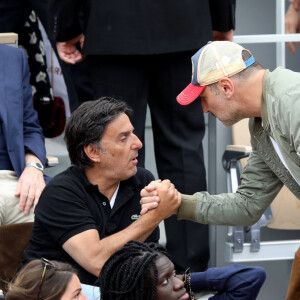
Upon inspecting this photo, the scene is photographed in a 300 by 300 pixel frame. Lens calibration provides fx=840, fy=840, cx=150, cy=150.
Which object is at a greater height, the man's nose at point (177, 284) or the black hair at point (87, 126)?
the black hair at point (87, 126)

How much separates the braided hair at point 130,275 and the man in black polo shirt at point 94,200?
0.26 m

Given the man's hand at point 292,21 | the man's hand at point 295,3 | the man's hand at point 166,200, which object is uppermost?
the man's hand at point 295,3

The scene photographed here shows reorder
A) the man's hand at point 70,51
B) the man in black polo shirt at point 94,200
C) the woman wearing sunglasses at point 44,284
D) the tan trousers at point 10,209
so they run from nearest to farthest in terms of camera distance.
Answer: the woman wearing sunglasses at point 44,284 → the man in black polo shirt at point 94,200 → the tan trousers at point 10,209 → the man's hand at point 70,51

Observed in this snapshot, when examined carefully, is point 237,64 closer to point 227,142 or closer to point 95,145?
point 95,145

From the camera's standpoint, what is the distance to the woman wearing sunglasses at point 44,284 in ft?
9.76

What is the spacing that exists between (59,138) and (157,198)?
7.29 ft

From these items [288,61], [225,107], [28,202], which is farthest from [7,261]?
[288,61]

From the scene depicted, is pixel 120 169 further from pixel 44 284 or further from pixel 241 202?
pixel 44 284

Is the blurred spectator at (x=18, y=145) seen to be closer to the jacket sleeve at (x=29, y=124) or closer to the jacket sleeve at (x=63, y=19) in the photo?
the jacket sleeve at (x=29, y=124)

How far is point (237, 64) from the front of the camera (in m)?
3.17

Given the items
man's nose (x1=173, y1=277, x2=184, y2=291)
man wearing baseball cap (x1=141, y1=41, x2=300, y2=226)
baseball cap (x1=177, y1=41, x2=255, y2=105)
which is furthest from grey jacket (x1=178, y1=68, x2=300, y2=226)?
man's nose (x1=173, y1=277, x2=184, y2=291)

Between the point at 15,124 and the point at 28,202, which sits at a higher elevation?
the point at 15,124

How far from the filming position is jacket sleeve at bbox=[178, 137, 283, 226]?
11.5 feet

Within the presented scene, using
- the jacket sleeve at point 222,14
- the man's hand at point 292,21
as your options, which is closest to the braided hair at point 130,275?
the jacket sleeve at point 222,14
